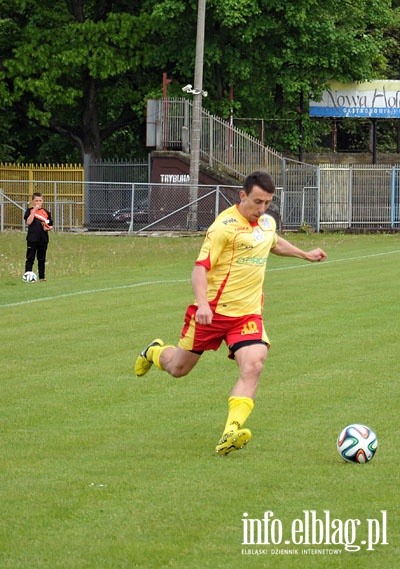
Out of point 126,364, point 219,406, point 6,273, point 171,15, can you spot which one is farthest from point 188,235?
point 219,406

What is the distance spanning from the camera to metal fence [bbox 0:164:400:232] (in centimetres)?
3944

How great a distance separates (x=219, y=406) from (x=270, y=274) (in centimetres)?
1461

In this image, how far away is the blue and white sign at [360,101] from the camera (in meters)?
46.6

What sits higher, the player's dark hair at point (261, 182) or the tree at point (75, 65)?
the tree at point (75, 65)

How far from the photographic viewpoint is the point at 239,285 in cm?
845

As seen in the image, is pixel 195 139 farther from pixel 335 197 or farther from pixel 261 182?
pixel 261 182

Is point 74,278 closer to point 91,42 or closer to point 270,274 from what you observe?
point 270,274

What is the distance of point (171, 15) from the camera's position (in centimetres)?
4231

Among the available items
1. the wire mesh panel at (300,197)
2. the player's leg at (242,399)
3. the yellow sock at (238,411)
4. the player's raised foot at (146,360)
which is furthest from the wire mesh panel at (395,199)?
the yellow sock at (238,411)

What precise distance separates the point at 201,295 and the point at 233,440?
1.01 meters

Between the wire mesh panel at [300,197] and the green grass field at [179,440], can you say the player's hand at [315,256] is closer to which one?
the green grass field at [179,440]

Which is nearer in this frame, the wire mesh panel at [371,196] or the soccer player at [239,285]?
the soccer player at [239,285]

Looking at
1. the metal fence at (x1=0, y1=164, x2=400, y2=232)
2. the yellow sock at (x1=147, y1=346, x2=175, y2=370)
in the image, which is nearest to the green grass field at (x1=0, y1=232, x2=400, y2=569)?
the yellow sock at (x1=147, y1=346, x2=175, y2=370)

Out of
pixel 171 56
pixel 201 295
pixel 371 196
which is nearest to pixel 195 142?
pixel 171 56
